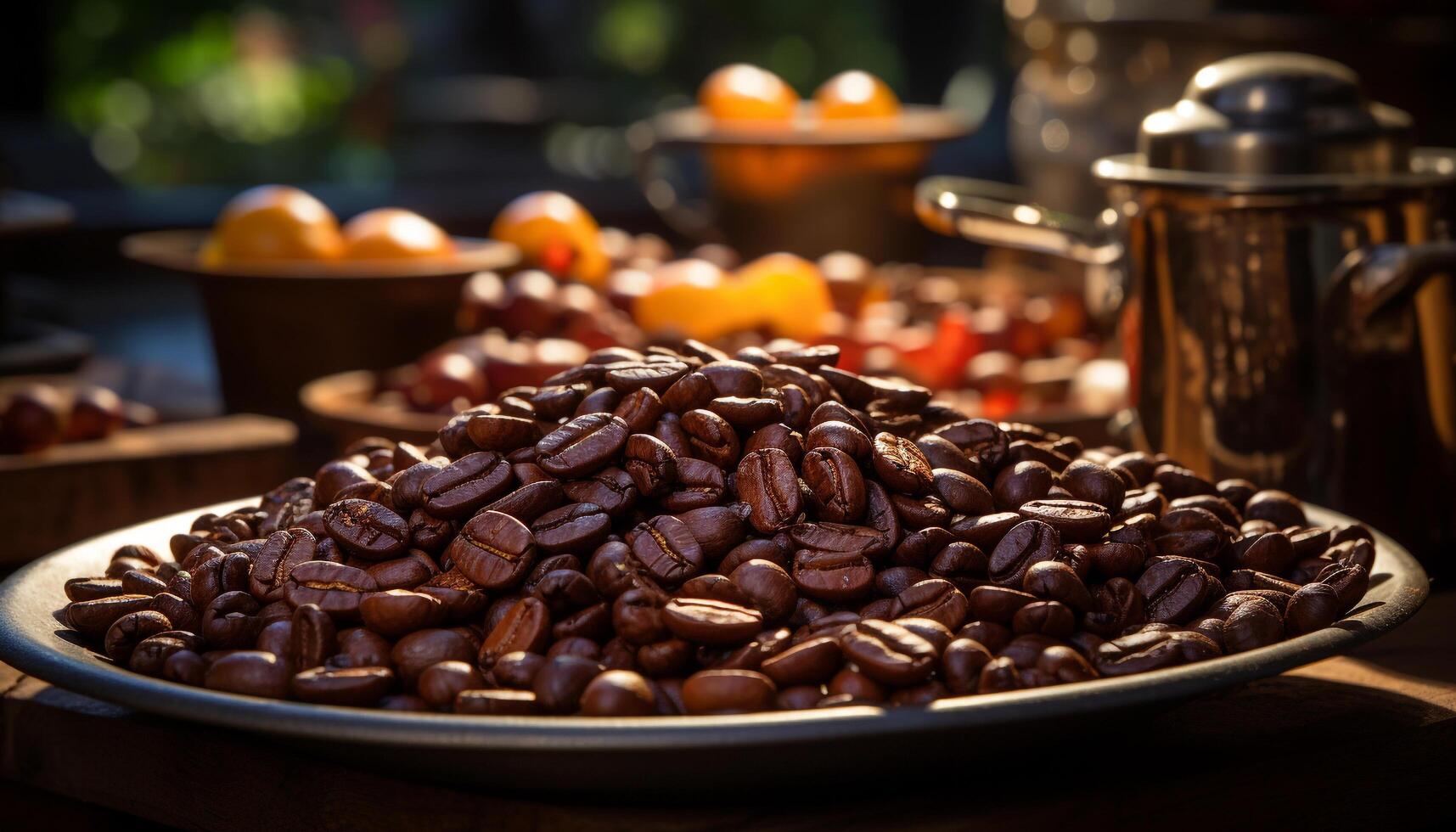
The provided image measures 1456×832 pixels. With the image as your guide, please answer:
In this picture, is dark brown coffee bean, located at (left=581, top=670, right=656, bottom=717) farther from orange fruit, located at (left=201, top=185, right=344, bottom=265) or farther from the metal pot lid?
orange fruit, located at (left=201, top=185, right=344, bottom=265)

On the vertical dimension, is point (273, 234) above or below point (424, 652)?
above

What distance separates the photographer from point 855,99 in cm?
262

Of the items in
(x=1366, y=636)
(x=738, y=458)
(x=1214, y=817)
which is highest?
(x=738, y=458)

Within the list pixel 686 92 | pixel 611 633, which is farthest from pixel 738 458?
pixel 686 92

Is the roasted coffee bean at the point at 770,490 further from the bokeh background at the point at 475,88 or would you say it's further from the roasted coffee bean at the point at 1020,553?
the bokeh background at the point at 475,88

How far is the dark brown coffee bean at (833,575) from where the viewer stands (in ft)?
3.00

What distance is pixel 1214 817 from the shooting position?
945 mm

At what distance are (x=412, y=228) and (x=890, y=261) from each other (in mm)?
883

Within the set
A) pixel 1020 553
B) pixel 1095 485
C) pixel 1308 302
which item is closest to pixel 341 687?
pixel 1020 553

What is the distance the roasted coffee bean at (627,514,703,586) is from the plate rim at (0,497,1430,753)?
14 centimetres

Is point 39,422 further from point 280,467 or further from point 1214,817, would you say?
point 1214,817

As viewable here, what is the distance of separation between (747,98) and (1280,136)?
4.52 feet

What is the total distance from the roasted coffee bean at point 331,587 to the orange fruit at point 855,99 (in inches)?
71.6

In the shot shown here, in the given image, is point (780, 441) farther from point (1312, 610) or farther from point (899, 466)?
point (1312, 610)
